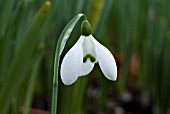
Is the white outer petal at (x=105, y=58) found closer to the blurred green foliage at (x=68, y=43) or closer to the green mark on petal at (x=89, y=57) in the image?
the green mark on petal at (x=89, y=57)

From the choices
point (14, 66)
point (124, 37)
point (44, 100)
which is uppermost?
point (124, 37)

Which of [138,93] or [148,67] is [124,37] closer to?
[148,67]

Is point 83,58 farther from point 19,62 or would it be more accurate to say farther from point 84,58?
point 19,62

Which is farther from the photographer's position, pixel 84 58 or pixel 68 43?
pixel 68 43

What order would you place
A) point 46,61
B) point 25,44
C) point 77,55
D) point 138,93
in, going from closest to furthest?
point 77,55 → point 25,44 → point 46,61 → point 138,93

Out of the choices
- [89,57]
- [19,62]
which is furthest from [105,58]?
[19,62]

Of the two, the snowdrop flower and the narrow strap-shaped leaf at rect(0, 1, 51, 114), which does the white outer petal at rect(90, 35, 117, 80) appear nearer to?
the snowdrop flower

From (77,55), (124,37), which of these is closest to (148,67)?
(124,37)
